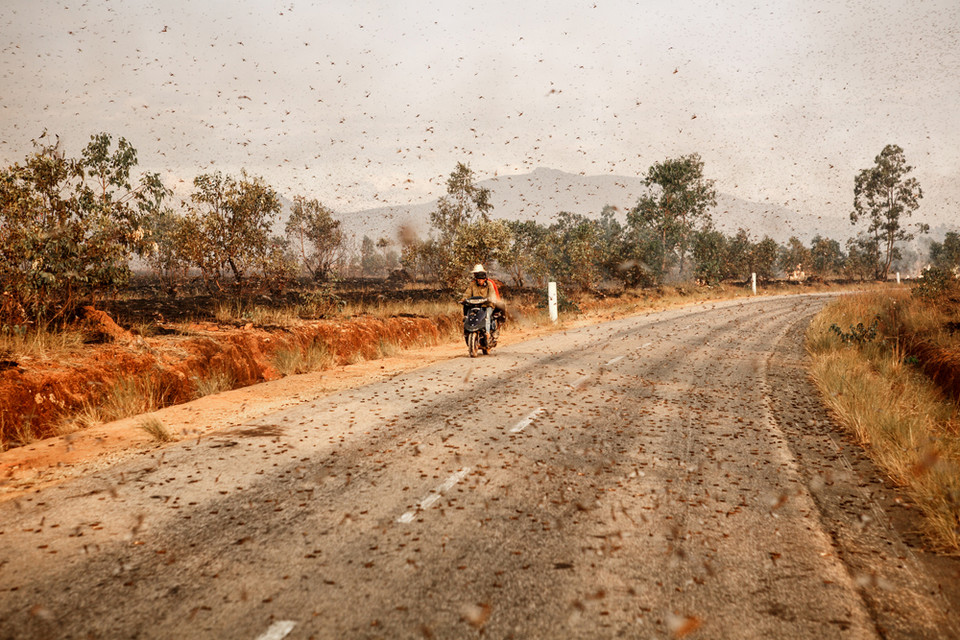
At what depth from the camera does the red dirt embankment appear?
7.24 m

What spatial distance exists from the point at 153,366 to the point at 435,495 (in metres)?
6.98

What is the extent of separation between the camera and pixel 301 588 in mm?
3338

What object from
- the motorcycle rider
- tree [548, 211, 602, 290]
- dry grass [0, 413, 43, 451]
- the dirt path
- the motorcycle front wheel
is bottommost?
the dirt path

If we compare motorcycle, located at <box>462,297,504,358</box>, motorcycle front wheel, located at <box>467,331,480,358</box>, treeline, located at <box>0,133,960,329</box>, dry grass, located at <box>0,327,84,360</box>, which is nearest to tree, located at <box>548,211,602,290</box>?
treeline, located at <box>0,133,960,329</box>

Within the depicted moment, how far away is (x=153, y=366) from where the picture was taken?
935 cm

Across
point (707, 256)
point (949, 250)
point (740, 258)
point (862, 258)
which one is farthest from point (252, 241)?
point (949, 250)

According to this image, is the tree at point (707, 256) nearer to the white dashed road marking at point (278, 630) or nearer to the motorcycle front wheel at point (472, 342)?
the motorcycle front wheel at point (472, 342)

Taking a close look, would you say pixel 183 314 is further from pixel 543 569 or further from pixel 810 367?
pixel 810 367

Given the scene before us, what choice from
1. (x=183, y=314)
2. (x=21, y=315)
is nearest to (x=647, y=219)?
(x=183, y=314)

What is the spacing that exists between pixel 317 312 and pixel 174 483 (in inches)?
471

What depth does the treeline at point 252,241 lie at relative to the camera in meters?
9.01

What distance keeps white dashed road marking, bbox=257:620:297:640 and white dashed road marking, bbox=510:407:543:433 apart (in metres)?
4.16

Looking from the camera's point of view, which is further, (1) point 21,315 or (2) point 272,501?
(1) point 21,315

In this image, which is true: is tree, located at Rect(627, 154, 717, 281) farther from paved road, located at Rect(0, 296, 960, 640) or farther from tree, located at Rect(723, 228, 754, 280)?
paved road, located at Rect(0, 296, 960, 640)
